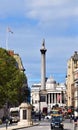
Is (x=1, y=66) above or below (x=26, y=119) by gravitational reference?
above

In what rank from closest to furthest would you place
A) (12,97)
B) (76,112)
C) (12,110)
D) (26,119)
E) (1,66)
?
1. (26,119)
2. (1,66)
3. (12,97)
4. (12,110)
5. (76,112)

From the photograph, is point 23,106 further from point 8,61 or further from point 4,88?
point 8,61

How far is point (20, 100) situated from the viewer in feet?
452

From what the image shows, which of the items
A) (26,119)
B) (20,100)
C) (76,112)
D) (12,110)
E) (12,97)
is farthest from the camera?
(76,112)

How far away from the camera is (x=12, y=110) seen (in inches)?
6142

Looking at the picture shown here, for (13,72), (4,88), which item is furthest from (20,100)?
(4,88)

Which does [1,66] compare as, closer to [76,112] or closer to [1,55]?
[1,55]

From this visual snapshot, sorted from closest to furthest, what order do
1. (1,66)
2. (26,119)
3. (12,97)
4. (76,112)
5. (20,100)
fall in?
(26,119) < (1,66) < (12,97) < (20,100) < (76,112)

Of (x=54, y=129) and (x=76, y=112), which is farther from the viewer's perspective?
(x=76, y=112)

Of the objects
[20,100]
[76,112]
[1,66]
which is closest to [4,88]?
[1,66]

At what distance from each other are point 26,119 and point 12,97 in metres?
15.8

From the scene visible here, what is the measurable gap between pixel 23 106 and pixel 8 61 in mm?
23716

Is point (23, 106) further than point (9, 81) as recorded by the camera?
No

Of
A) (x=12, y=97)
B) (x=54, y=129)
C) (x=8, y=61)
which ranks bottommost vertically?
(x=54, y=129)
